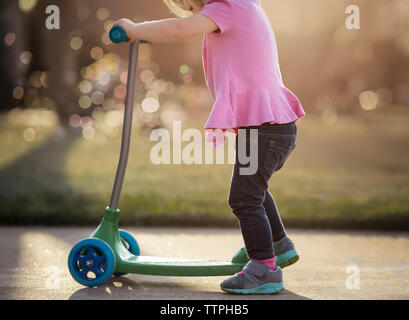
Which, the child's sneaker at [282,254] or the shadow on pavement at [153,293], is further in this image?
the child's sneaker at [282,254]

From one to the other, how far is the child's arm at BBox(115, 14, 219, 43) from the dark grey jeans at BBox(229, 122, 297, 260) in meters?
0.42

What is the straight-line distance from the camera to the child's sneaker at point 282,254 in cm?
253

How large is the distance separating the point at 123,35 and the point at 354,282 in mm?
1375

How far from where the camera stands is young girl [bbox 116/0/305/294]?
232 cm

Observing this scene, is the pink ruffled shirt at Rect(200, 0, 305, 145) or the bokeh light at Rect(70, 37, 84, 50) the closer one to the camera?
the pink ruffled shirt at Rect(200, 0, 305, 145)

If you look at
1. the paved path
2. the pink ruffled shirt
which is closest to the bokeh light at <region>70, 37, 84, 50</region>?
the paved path

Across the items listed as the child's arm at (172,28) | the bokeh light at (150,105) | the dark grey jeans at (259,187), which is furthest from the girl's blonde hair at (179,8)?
the bokeh light at (150,105)

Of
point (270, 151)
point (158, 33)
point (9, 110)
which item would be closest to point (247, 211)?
point (270, 151)

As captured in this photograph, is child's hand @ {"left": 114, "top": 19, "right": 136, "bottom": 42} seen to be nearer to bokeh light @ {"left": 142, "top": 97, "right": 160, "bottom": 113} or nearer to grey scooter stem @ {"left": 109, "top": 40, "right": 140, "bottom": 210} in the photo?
grey scooter stem @ {"left": 109, "top": 40, "right": 140, "bottom": 210}

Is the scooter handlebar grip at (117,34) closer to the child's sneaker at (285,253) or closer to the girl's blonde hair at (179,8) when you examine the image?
the girl's blonde hair at (179,8)

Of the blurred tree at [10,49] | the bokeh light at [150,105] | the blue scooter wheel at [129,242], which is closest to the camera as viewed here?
the blue scooter wheel at [129,242]

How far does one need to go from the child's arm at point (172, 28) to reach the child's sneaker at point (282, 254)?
90 centimetres

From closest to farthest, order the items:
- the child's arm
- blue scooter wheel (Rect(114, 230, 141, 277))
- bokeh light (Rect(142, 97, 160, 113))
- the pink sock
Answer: the child's arm
the pink sock
blue scooter wheel (Rect(114, 230, 141, 277))
bokeh light (Rect(142, 97, 160, 113))

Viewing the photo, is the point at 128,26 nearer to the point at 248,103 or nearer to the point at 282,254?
the point at 248,103
